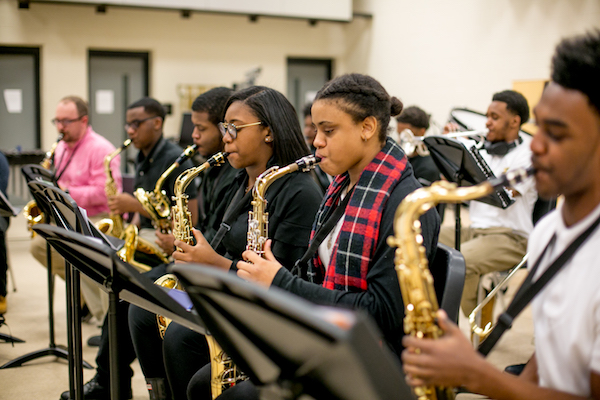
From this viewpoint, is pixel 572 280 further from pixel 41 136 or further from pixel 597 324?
pixel 41 136

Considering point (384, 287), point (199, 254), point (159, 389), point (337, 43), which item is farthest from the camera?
point (337, 43)

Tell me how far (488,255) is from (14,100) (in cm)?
728

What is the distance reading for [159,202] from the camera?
358 cm

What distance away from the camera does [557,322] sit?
1.14 m

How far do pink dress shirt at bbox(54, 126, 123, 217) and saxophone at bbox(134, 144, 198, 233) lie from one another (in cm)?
90

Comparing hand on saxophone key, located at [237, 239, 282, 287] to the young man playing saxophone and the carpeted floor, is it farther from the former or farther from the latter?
the carpeted floor

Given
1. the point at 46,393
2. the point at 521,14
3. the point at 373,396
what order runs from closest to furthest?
the point at 373,396 < the point at 46,393 < the point at 521,14

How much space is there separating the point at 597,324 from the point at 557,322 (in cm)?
8

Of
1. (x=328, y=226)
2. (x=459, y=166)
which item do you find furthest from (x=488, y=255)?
(x=328, y=226)

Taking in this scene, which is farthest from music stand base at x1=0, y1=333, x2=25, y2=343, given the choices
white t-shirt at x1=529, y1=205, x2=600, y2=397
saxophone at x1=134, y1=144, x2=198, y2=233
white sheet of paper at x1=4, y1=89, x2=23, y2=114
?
white sheet of paper at x1=4, y1=89, x2=23, y2=114

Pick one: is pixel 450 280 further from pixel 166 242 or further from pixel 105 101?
pixel 105 101

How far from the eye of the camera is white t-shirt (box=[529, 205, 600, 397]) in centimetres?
110

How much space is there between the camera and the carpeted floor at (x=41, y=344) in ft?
10.00

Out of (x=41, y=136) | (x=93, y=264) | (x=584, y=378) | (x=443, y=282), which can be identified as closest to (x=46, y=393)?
(x=93, y=264)
